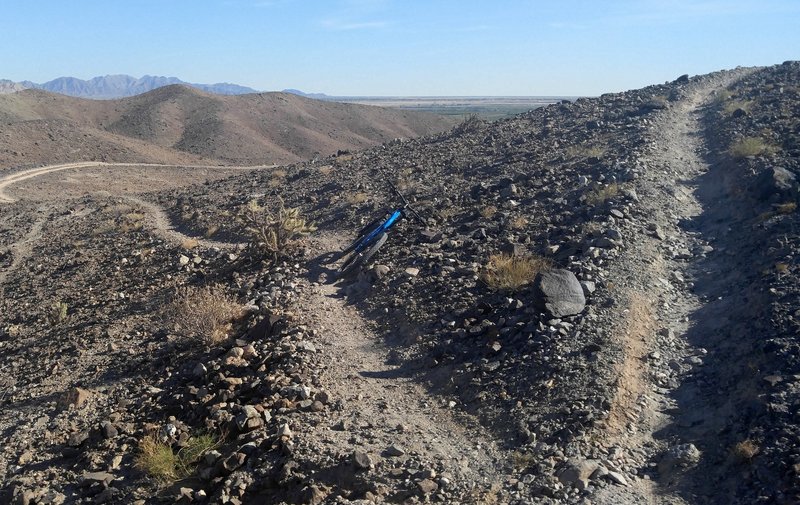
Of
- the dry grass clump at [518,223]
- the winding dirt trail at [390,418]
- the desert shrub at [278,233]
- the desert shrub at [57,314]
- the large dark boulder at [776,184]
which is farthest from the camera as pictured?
the desert shrub at [278,233]

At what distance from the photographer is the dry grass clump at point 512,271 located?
8.77m

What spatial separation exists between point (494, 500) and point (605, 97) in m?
24.4

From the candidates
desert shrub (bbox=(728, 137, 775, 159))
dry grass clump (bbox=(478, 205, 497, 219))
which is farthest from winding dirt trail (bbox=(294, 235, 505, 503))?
desert shrub (bbox=(728, 137, 775, 159))

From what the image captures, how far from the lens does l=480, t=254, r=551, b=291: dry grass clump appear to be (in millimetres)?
8766

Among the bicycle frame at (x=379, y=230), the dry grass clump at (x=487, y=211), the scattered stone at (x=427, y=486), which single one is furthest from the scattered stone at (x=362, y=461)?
the dry grass clump at (x=487, y=211)

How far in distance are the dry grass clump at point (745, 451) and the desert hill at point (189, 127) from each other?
43893 mm

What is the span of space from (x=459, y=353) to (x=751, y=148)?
9.51m

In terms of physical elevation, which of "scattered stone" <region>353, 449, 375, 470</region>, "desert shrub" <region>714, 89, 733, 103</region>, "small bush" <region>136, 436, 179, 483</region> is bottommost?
"small bush" <region>136, 436, 179, 483</region>

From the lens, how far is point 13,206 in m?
24.2

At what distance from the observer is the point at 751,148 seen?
13375 mm

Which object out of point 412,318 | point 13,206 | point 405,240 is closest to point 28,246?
point 13,206

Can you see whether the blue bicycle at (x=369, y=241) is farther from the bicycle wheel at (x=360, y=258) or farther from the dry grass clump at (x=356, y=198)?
the dry grass clump at (x=356, y=198)

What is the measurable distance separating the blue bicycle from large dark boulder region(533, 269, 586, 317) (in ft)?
12.5

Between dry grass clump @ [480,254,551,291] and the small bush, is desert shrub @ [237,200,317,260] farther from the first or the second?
the small bush
